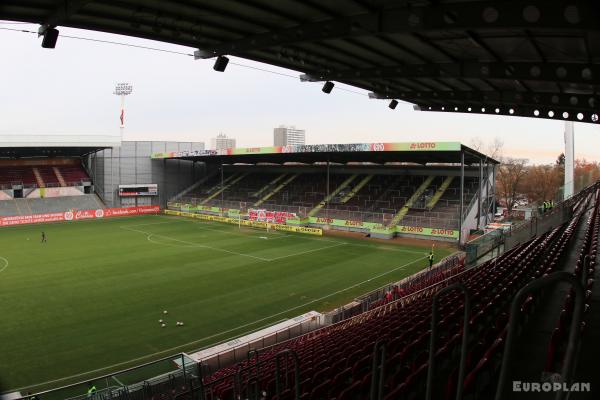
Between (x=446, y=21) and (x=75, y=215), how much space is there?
55.0 meters

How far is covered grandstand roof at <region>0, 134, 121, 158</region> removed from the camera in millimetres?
47688

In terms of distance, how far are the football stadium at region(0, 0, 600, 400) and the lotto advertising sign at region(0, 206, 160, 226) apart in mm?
2023

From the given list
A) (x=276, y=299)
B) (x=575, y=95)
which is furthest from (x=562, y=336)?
(x=276, y=299)

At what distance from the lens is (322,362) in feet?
28.5

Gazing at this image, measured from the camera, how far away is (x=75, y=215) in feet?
173

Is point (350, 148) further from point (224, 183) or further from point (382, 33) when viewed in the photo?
point (382, 33)

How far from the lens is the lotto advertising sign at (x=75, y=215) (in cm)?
4778

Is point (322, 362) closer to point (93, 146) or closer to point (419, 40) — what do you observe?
point (419, 40)

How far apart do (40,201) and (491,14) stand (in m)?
59.7

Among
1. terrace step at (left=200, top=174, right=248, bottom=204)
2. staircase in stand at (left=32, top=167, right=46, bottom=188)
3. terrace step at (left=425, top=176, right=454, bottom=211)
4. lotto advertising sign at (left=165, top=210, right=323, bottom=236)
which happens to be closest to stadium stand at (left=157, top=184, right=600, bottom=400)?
lotto advertising sign at (left=165, top=210, right=323, bottom=236)

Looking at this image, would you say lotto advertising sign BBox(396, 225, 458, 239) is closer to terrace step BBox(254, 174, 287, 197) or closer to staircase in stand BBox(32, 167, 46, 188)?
terrace step BBox(254, 174, 287, 197)

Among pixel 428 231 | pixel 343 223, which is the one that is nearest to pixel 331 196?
pixel 343 223

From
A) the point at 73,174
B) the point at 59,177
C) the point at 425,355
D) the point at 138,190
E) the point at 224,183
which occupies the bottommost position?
the point at 425,355

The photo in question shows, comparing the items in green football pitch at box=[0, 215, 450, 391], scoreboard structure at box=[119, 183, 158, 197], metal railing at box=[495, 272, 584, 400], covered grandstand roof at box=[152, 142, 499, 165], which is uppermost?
covered grandstand roof at box=[152, 142, 499, 165]
